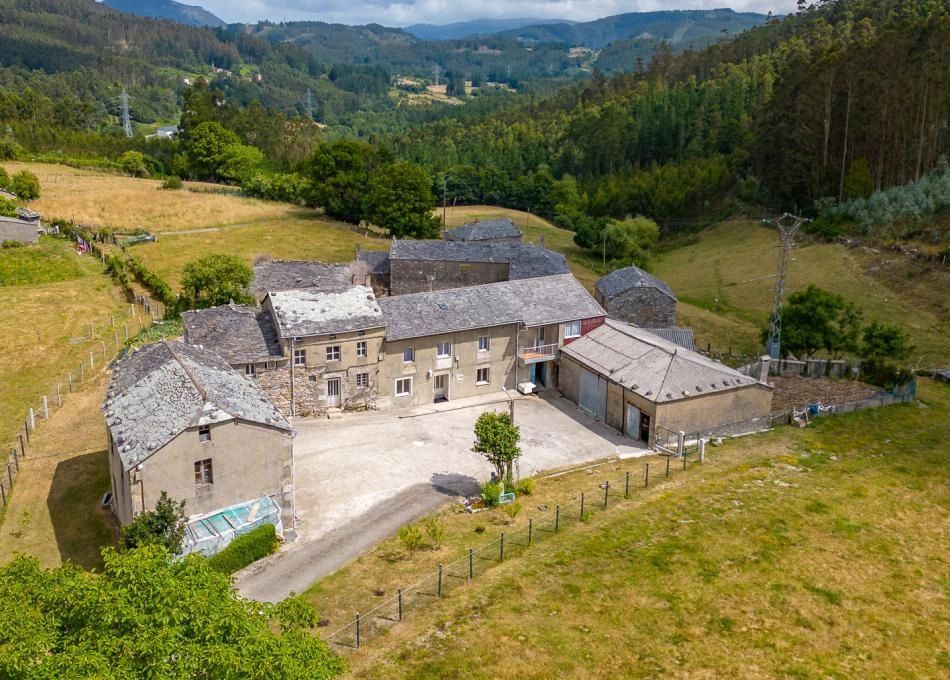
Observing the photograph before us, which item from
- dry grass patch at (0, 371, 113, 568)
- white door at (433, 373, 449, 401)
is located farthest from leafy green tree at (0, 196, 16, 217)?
white door at (433, 373, 449, 401)

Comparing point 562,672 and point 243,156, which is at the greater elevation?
point 243,156

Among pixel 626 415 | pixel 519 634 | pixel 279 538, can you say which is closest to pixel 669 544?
pixel 519 634

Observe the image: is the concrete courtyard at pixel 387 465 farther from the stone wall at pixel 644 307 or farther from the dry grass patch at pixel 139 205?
the dry grass patch at pixel 139 205

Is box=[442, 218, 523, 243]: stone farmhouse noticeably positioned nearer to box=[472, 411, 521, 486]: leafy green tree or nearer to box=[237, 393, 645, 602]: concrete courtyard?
box=[237, 393, 645, 602]: concrete courtyard

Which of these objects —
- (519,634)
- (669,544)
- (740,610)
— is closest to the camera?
(519,634)

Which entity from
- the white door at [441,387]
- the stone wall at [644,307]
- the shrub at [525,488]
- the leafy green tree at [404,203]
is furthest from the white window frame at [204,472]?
the leafy green tree at [404,203]

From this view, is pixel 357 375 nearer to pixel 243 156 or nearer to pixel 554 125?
pixel 243 156

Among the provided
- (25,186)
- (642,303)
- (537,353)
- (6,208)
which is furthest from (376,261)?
(25,186)

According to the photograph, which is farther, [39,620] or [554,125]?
[554,125]
